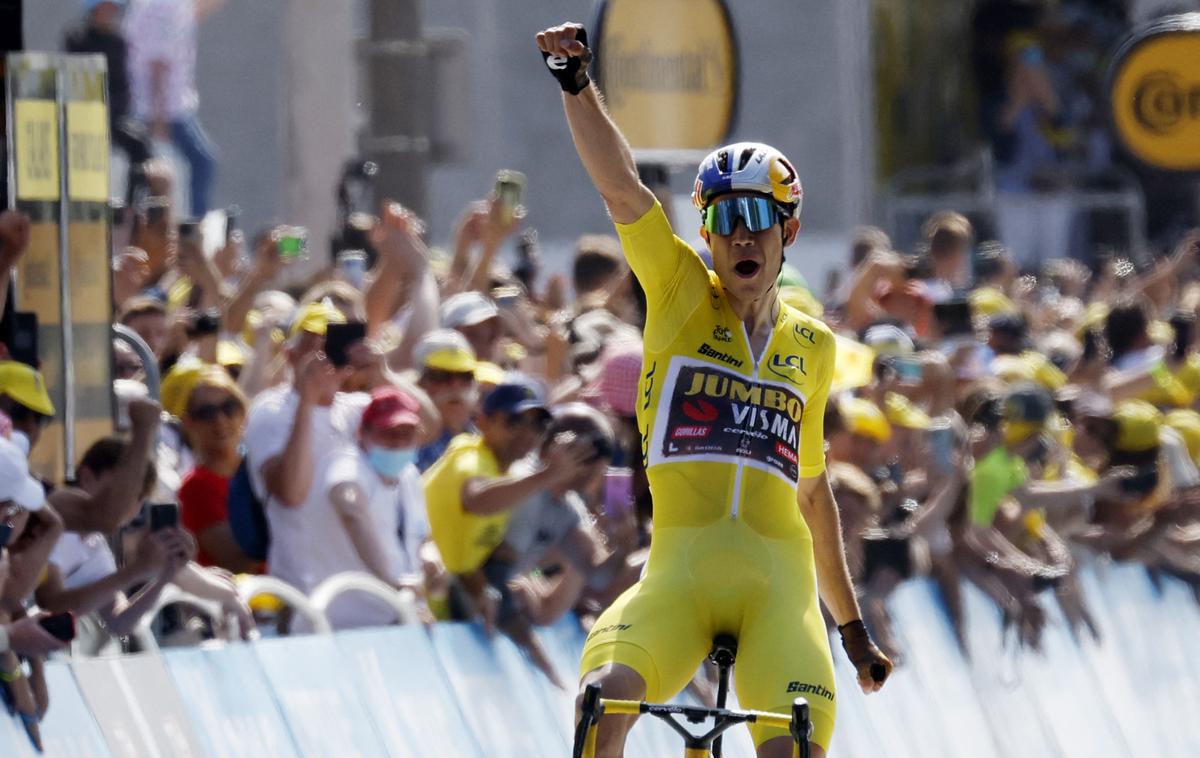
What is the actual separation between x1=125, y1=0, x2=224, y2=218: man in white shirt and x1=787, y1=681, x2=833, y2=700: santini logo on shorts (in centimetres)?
908

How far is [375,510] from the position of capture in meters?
9.27

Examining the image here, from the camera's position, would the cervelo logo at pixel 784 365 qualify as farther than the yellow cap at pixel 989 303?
No

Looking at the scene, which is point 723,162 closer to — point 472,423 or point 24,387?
point 24,387

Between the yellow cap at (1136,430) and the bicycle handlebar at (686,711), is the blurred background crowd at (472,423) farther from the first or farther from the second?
the bicycle handlebar at (686,711)

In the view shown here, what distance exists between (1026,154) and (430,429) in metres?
16.5

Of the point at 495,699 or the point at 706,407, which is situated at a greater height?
the point at 706,407

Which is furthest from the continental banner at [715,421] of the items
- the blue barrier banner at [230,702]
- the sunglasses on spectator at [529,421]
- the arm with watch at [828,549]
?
the sunglasses on spectator at [529,421]

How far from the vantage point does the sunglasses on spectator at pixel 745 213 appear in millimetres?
6680

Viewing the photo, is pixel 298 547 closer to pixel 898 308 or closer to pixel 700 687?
pixel 700 687

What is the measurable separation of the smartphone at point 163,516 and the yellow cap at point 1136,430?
6.44 metres

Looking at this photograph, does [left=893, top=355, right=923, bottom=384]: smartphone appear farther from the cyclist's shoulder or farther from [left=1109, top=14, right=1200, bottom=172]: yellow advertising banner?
Result: [left=1109, top=14, right=1200, bottom=172]: yellow advertising banner

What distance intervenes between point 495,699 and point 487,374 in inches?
85.5

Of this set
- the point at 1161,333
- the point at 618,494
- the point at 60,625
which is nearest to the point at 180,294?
the point at 618,494

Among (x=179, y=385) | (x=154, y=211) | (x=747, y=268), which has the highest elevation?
(x=747, y=268)
